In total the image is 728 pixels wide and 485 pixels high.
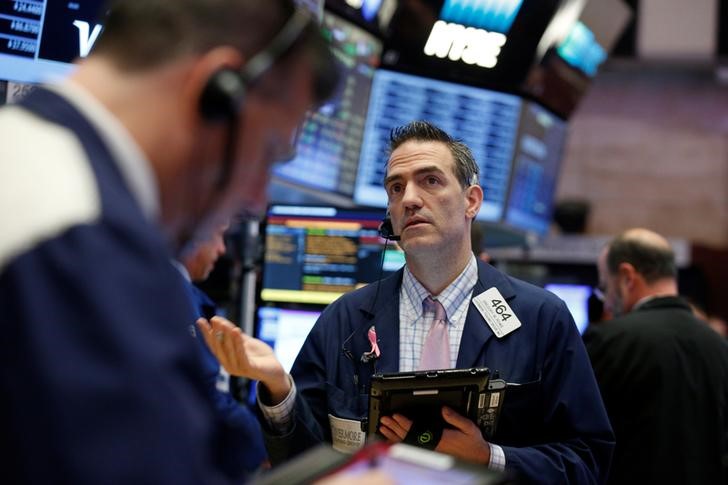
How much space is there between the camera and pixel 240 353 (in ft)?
6.09

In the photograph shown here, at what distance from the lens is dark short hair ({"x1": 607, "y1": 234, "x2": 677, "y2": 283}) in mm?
3803

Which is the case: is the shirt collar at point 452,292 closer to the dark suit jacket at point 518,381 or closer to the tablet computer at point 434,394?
the dark suit jacket at point 518,381

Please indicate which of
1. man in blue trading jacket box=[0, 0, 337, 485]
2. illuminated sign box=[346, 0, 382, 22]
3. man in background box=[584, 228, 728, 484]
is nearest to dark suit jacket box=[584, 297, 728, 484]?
man in background box=[584, 228, 728, 484]

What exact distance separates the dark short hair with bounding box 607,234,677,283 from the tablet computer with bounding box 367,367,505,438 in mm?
2041

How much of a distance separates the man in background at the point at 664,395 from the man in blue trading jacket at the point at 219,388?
1.65 m

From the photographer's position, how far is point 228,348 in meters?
1.85

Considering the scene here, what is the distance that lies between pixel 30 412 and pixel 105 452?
0.08m

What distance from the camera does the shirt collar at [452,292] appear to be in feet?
7.57

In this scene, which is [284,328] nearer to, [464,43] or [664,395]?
[664,395]

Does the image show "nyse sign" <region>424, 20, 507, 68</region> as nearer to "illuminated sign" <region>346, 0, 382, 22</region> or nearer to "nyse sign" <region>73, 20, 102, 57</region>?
"illuminated sign" <region>346, 0, 382, 22</region>

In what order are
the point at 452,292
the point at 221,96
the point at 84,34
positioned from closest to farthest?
the point at 221,96
the point at 84,34
the point at 452,292

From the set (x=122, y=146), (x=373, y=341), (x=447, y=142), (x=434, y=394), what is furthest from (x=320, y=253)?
(x=122, y=146)

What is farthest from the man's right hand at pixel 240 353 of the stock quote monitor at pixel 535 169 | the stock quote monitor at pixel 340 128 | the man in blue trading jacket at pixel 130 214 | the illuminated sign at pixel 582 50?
the illuminated sign at pixel 582 50

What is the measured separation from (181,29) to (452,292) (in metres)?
1.49
